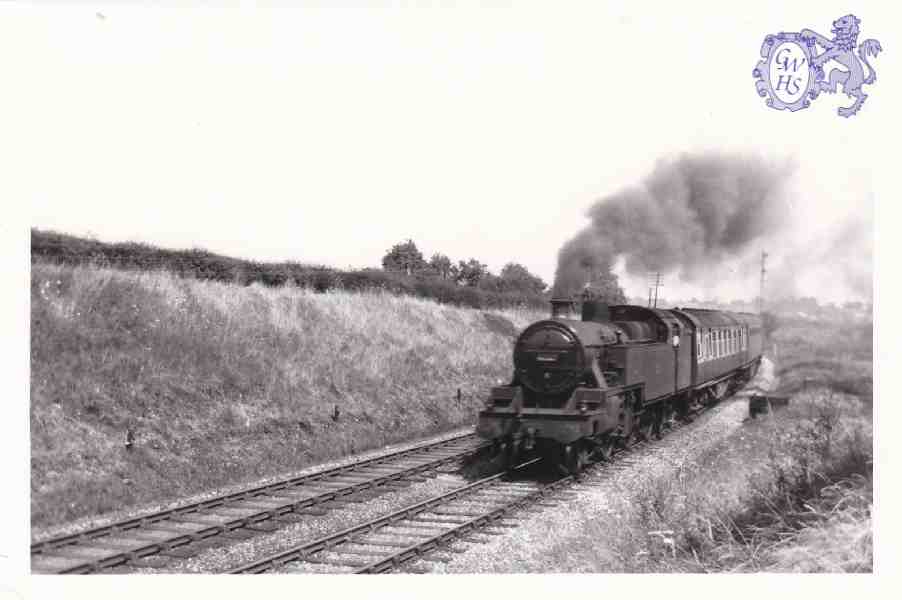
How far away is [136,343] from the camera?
12.5 meters

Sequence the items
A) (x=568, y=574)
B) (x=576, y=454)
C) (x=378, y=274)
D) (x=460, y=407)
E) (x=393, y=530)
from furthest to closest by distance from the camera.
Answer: (x=378, y=274) → (x=460, y=407) → (x=576, y=454) → (x=393, y=530) → (x=568, y=574)

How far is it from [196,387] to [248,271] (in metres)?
9.42

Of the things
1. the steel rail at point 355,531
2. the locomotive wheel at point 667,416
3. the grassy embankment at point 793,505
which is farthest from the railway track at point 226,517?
the locomotive wheel at point 667,416

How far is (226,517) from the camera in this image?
9.41 m

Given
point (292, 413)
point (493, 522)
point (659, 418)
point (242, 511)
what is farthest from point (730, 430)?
point (242, 511)

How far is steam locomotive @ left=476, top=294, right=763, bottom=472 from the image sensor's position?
38.2 ft

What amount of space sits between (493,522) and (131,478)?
505 centimetres

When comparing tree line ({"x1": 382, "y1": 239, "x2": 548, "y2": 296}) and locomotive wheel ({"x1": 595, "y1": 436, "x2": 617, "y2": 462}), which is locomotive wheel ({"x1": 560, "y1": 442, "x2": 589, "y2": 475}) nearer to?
locomotive wheel ({"x1": 595, "y1": 436, "x2": 617, "y2": 462})

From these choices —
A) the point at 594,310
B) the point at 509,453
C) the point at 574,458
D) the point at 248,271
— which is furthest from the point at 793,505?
the point at 248,271

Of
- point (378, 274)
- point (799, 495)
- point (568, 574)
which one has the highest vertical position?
point (378, 274)

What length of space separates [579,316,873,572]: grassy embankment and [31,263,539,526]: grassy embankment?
20.6ft

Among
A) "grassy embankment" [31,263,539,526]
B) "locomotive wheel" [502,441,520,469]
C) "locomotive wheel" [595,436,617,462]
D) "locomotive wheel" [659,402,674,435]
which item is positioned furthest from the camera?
"locomotive wheel" [659,402,674,435]

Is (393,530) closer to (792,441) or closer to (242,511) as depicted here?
(242,511)

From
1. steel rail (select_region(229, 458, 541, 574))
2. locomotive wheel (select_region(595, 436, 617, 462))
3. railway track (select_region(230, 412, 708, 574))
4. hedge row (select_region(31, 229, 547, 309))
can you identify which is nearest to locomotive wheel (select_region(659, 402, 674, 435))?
locomotive wheel (select_region(595, 436, 617, 462))
